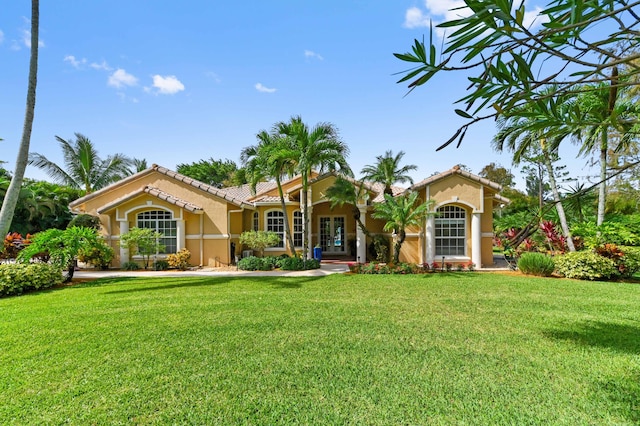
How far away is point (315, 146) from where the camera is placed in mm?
14977

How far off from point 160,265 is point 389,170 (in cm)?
1313

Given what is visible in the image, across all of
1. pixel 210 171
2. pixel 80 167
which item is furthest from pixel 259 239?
pixel 210 171

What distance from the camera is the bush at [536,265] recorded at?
13602 millimetres

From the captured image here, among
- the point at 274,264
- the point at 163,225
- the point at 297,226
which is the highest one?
the point at 163,225

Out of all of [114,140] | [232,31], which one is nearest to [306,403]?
[232,31]

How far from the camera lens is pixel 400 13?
19.5ft

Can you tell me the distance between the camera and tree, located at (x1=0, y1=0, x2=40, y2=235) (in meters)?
10.8

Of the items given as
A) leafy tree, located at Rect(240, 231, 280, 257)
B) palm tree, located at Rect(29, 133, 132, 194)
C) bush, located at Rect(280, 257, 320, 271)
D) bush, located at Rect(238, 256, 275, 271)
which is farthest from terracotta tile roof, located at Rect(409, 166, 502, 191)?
palm tree, located at Rect(29, 133, 132, 194)

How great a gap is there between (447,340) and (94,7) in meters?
17.6

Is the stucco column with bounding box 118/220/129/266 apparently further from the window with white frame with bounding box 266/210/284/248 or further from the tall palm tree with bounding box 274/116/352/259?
the tall palm tree with bounding box 274/116/352/259

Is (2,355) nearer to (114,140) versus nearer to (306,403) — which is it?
(306,403)

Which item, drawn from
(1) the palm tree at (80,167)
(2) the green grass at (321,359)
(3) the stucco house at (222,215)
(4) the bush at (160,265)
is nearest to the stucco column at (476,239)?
(3) the stucco house at (222,215)

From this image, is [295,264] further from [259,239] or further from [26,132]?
[26,132]

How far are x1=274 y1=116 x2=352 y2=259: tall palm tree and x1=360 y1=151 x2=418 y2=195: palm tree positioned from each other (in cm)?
241
